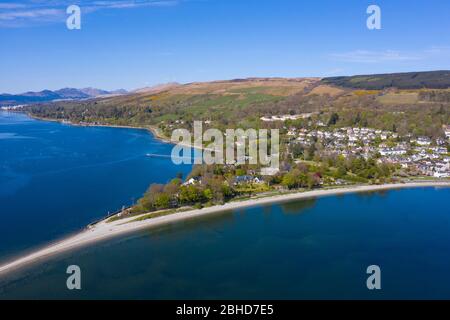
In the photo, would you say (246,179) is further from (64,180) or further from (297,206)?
(64,180)

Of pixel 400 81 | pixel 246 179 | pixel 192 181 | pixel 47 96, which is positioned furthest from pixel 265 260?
pixel 47 96

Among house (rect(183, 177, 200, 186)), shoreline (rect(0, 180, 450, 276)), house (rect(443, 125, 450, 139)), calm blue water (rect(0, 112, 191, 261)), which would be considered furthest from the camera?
house (rect(443, 125, 450, 139))

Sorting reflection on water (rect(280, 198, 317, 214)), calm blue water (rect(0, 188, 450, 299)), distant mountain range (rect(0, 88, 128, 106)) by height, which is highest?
distant mountain range (rect(0, 88, 128, 106))

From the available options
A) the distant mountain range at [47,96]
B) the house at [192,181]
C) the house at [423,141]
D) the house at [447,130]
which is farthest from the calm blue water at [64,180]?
the distant mountain range at [47,96]

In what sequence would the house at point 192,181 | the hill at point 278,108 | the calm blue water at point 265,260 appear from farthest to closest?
the hill at point 278,108
the house at point 192,181
the calm blue water at point 265,260

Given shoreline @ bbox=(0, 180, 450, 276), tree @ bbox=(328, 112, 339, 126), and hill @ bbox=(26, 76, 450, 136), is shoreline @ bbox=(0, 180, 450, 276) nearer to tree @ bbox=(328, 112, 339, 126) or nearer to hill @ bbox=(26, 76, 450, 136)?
hill @ bbox=(26, 76, 450, 136)

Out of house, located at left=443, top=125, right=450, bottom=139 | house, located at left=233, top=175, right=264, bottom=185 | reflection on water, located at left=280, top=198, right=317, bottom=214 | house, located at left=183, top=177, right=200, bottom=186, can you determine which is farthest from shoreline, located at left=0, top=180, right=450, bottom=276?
house, located at left=443, top=125, right=450, bottom=139

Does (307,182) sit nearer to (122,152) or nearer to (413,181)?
(413,181)

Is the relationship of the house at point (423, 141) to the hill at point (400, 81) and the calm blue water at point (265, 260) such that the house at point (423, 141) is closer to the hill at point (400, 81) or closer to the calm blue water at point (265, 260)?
the calm blue water at point (265, 260)
